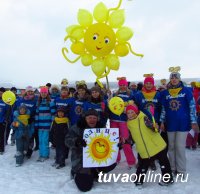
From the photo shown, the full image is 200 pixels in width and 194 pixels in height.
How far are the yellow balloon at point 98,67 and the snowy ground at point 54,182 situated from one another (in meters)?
2.05

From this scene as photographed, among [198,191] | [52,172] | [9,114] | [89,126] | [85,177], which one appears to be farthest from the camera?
[9,114]

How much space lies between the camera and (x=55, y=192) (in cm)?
428

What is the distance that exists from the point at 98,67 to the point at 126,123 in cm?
133

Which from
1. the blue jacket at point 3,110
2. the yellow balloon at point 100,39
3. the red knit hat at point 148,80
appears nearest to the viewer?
the red knit hat at point 148,80

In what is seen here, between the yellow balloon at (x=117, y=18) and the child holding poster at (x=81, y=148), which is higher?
the yellow balloon at (x=117, y=18)

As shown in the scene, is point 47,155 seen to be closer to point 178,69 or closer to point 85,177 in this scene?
point 85,177

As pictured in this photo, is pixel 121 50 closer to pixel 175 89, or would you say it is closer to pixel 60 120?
pixel 175 89

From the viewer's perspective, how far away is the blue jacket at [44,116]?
20.0ft

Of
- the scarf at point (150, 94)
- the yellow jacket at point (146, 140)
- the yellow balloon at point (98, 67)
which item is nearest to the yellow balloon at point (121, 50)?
the yellow balloon at point (98, 67)

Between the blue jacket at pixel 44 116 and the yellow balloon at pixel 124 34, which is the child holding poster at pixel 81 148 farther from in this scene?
the yellow balloon at pixel 124 34

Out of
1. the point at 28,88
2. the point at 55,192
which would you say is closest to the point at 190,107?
the point at 55,192

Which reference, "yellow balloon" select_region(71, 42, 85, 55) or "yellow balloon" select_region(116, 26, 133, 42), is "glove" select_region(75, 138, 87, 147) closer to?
"yellow balloon" select_region(71, 42, 85, 55)

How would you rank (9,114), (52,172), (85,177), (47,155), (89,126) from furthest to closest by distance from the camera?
(9,114)
(47,155)
(52,172)
(89,126)
(85,177)

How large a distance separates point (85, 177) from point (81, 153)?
0.43m
